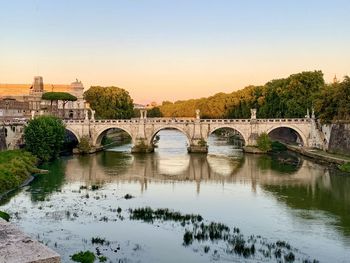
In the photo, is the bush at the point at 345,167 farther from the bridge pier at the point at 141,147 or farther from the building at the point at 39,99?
the building at the point at 39,99

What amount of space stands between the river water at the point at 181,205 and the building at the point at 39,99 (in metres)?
25.6

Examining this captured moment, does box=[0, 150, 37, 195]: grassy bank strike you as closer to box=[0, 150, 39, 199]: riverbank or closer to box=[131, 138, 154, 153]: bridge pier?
box=[0, 150, 39, 199]: riverbank

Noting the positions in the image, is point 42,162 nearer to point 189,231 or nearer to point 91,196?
point 91,196

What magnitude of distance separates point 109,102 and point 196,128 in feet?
110

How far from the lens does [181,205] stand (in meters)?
30.1

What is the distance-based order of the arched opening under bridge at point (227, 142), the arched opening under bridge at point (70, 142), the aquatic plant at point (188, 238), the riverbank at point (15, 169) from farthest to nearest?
the arched opening under bridge at point (227, 142)
the arched opening under bridge at point (70, 142)
the riverbank at point (15, 169)
the aquatic plant at point (188, 238)

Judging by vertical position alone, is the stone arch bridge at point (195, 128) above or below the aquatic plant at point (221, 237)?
above

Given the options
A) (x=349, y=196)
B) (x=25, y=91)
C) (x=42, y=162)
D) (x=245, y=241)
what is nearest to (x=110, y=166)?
(x=42, y=162)

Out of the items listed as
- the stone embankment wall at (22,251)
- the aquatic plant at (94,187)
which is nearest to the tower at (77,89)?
the aquatic plant at (94,187)

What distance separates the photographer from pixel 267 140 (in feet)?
193

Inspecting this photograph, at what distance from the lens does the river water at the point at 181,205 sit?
21.1 m

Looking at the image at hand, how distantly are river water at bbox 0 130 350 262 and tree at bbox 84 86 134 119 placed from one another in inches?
1476

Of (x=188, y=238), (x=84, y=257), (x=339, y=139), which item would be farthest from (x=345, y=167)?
(x=84, y=257)

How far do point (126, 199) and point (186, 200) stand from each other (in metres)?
3.91
